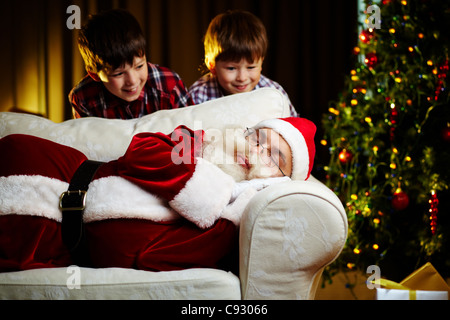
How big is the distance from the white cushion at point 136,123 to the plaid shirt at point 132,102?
1.43 ft

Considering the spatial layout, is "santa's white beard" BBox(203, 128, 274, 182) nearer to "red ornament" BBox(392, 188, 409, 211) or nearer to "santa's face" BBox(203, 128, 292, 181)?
"santa's face" BBox(203, 128, 292, 181)

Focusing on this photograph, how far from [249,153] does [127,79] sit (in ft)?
2.52

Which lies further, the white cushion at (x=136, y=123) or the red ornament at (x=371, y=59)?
the red ornament at (x=371, y=59)

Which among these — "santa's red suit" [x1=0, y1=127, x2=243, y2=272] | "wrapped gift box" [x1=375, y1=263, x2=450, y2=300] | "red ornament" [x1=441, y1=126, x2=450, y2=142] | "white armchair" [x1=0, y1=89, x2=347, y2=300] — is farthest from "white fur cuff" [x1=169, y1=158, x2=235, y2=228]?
"red ornament" [x1=441, y1=126, x2=450, y2=142]

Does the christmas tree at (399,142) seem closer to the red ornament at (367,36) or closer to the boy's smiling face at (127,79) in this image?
the red ornament at (367,36)

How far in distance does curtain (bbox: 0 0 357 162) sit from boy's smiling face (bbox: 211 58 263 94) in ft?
4.39

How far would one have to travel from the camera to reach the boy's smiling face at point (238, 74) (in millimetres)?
2018

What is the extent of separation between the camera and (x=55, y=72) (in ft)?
10.7

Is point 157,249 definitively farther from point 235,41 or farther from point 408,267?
point 408,267

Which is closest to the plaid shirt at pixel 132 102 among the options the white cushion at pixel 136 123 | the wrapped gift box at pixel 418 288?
the white cushion at pixel 136 123

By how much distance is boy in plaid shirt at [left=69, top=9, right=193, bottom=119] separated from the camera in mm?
1818

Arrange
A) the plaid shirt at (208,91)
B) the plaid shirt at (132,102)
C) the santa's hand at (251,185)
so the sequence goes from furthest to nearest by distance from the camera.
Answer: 1. the plaid shirt at (208,91)
2. the plaid shirt at (132,102)
3. the santa's hand at (251,185)

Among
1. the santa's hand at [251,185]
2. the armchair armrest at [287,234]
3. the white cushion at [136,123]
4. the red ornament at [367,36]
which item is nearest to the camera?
the armchair armrest at [287,234]
